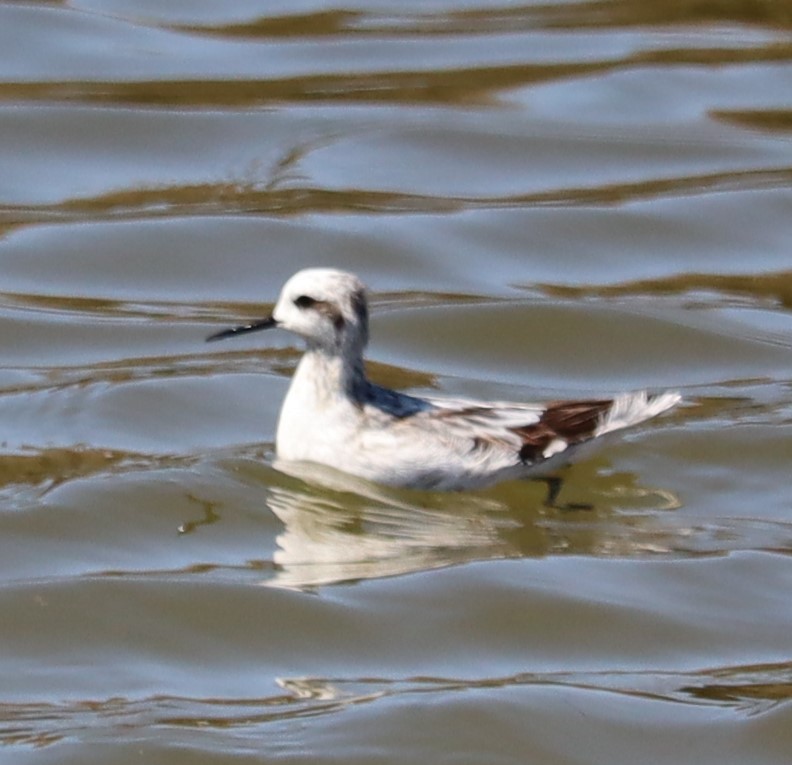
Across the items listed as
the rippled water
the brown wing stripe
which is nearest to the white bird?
the brown wing stripe

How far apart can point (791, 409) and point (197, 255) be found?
3810mm

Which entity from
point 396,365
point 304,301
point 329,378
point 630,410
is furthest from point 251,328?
point 396,365

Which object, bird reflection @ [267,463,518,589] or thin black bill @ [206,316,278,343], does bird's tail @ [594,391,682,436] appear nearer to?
bird reflection @ [267,463,518,589]

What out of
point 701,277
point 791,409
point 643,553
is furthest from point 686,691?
point 701,277

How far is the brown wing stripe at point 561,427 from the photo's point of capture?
1026 cm

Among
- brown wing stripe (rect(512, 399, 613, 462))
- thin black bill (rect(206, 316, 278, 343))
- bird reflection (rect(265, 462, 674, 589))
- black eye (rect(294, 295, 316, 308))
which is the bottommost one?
bird reflection (rect(265, 462, 674, 589))

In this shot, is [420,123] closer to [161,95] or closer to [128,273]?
[161,95]

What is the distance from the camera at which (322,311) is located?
1045 centimetres

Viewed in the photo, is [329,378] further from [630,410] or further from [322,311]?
[630,410]

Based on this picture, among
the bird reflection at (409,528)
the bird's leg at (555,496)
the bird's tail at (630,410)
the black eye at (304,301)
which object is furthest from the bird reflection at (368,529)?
the black eye at (304,301)

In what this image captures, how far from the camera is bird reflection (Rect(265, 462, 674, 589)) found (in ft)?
31.4

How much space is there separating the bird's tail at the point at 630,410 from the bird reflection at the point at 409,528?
0.35 m

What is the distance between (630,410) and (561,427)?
0.33 m

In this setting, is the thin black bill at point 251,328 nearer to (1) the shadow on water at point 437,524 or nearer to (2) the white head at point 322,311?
(2) the white head at point 322,311
